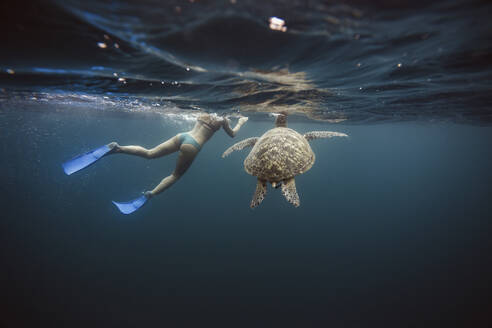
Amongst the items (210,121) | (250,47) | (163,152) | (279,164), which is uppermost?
(250,47)

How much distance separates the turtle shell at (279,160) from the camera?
5105 mm

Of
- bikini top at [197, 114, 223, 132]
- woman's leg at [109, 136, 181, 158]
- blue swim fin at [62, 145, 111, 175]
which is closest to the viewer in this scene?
blue swim fin at [62, 145, 111, 175]

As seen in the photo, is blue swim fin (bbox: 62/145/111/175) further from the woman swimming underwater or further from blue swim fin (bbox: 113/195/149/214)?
blue swim fin (bbox: 113/195/149/214)

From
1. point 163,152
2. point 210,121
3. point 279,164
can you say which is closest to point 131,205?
point 163,152

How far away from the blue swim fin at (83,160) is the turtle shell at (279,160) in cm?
532

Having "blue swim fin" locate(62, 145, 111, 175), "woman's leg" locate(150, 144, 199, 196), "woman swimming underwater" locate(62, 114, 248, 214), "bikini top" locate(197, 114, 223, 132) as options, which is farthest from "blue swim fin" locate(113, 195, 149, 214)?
"bikini top" locate(197, 114, 223, 132)

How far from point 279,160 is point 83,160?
22.0ft

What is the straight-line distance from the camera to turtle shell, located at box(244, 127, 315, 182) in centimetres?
511

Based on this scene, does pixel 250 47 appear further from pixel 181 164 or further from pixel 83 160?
pixel 83 160

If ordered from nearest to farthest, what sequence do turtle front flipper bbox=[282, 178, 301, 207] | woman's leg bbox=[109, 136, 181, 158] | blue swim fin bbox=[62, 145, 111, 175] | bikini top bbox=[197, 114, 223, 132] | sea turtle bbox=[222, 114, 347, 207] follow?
turtle front flipper bbox=[282, 178, 301, 207] → sea turtle bbox=[222, 114, 347, 207] → blue swim fin bbox=[62, 145, 111, 175] → woman's leg bbox=[109, 136, 181, 158] → bikini top bbox=[197, 114, 223, 132]

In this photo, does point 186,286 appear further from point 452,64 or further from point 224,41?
point 452,64

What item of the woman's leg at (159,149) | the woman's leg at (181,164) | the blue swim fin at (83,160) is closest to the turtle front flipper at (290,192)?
the woman's leg at (181,164)

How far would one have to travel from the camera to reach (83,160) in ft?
23.4

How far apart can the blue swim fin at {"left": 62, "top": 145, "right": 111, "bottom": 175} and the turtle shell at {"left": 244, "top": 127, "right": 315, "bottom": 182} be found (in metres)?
5.32
